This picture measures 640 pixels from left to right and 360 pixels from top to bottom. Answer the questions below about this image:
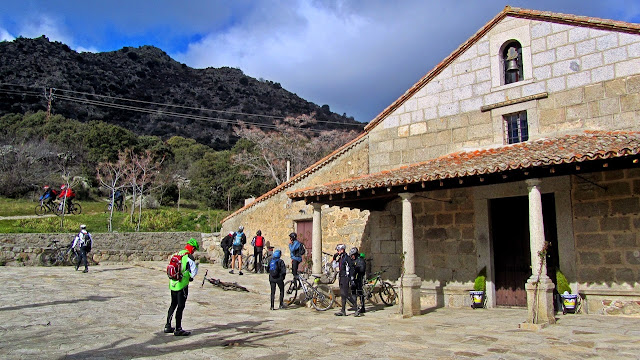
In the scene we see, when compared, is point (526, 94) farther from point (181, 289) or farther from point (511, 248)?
point (181, 289)

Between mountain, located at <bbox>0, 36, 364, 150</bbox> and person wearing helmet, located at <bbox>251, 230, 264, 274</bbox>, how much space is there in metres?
31.0

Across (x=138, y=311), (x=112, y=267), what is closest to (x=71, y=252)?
(x=112, y=267)

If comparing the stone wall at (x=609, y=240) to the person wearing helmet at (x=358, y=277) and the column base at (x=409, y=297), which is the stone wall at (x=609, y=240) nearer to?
the column base at (x=409, y=297)

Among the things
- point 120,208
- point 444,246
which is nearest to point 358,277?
point 444,246

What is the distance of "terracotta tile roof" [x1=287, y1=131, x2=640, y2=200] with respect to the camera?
308 inches

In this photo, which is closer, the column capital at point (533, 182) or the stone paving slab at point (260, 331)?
the stone paving slab at point (260, 331)

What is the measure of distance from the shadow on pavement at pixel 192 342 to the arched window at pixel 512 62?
8443 mm

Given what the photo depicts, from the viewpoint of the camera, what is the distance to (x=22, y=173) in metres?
28.1

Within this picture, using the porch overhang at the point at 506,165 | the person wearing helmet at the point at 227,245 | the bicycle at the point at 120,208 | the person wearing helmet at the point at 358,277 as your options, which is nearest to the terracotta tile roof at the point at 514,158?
Result: the porch overhang at the point at 506,165

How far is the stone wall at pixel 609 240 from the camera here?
352 inches

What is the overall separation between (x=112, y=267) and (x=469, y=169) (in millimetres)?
14256

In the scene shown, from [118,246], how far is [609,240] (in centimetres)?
1841

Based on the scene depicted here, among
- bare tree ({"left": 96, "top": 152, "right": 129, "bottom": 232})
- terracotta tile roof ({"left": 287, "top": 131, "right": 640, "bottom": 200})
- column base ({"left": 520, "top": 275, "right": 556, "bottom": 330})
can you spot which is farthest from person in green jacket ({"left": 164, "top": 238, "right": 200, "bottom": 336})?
bare tree ({"left": 96, "top": 152, "right": 129, "bottom": 232})

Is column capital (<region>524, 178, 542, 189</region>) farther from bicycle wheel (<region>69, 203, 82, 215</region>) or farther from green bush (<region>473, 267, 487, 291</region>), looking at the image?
bicycle wheel (<region>69, 203, 82, 215</region>)
